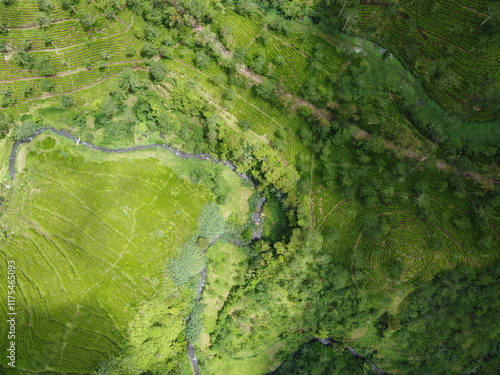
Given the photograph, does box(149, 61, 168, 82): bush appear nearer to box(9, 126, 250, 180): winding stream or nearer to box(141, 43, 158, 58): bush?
box(141, 43, 158, 58): bush

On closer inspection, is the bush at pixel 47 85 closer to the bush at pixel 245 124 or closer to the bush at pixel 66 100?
the bush at pixel 66 100

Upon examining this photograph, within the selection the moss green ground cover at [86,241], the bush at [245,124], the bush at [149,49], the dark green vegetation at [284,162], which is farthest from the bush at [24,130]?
the bush at [245,124]

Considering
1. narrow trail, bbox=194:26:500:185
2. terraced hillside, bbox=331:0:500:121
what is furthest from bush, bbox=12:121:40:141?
terraced hillside, bbox=331:0:500:121

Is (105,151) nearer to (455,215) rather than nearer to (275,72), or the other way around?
(275,72)

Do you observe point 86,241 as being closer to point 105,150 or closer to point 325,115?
point 105,150

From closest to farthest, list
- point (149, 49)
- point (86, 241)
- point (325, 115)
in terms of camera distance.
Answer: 1. point (149, 49)
2. point (86, 241)
3. point (325, 115)

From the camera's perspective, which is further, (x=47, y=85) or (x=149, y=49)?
(x=149, y=49)

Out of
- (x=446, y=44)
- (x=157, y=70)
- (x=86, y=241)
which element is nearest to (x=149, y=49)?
(x=157, y=70)
